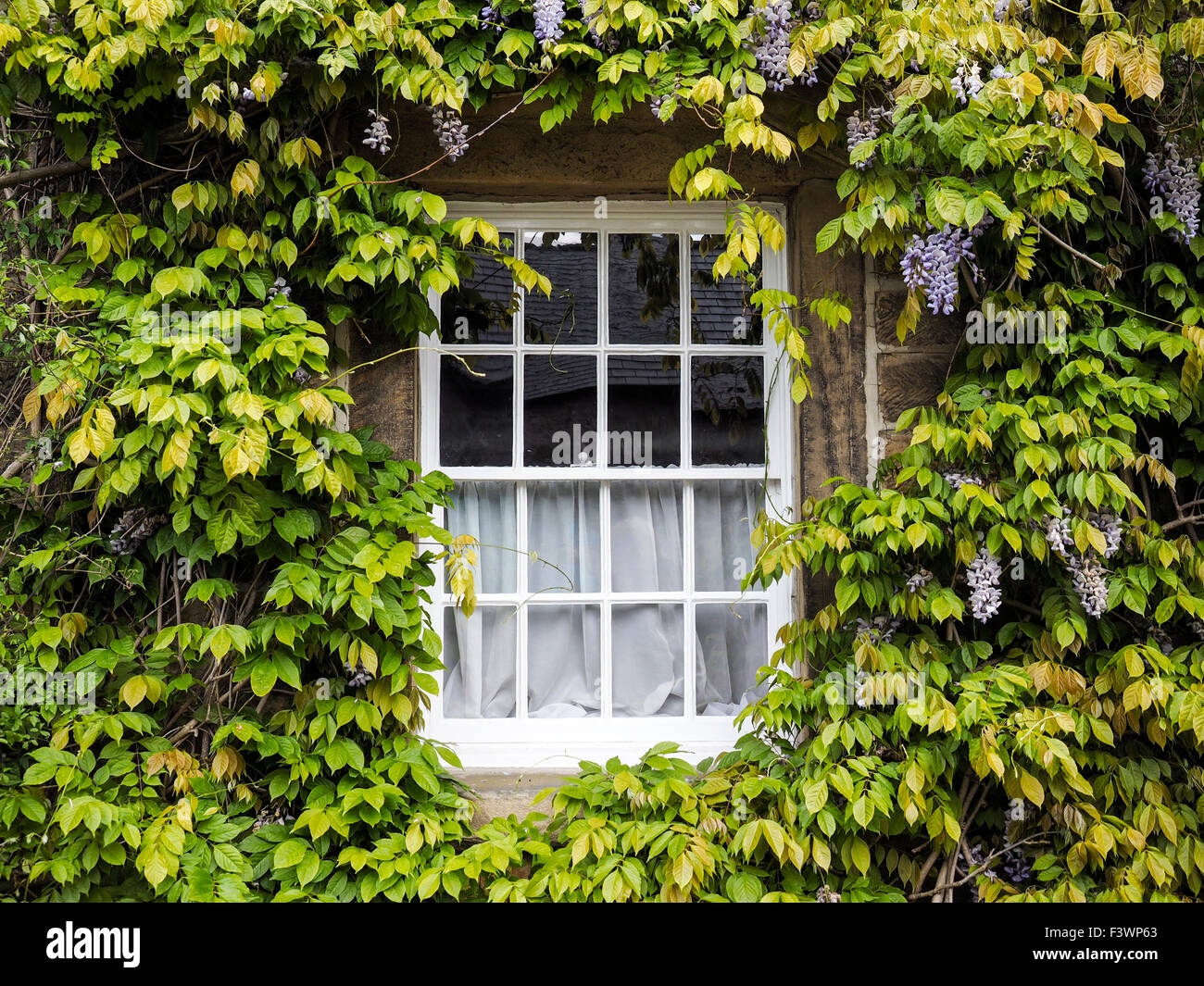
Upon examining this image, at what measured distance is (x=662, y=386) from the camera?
3.30 meters

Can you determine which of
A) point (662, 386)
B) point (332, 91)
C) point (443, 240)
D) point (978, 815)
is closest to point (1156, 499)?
point (978, 815)

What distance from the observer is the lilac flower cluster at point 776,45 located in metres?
2.80

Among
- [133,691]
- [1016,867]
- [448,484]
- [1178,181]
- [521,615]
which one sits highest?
[1178,181]

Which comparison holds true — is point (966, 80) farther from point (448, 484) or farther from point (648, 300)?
point (448, 484)

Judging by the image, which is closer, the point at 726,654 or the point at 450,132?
the point at 450,132

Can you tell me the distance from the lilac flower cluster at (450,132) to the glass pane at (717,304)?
2.78ft

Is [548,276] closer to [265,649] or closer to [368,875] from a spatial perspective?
[265,649]

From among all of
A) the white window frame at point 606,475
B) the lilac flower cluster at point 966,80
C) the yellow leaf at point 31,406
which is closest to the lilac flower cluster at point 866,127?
the lilac flower cluster at point 966,80

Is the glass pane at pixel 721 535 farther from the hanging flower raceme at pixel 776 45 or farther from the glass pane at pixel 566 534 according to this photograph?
the hanging flower raceme at pixel 776 45

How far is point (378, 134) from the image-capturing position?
294cm

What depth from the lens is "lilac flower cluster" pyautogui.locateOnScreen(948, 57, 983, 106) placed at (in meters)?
2.71

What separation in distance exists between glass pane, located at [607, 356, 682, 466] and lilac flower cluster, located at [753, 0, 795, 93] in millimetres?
947

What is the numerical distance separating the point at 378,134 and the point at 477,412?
0.93 metres

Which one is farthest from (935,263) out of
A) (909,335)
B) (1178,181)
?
(1178,181)
